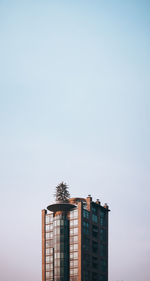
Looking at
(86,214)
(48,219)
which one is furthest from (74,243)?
(48,219)

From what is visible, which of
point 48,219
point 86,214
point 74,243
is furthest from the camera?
point 48,219

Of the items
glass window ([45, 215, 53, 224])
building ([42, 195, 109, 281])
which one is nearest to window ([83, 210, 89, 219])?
building ([42, 195, 109, 281])

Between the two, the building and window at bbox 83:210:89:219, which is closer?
the building

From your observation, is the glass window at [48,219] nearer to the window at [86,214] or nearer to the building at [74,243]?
the building at [74,243]

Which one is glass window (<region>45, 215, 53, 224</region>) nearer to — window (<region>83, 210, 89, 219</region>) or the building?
the building

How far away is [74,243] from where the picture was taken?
181125mm

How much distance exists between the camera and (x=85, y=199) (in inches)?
7495

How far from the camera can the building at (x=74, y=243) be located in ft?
591

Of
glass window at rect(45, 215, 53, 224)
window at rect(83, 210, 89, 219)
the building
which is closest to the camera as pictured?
the building

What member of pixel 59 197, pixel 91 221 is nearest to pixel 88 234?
pixel 91 221

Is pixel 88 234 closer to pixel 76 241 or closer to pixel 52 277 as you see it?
pixel 76 241

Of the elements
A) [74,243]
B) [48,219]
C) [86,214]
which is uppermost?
[86,214]

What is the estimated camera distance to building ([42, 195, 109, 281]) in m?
180

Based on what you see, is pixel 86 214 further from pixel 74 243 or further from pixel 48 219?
pixel 48 219
